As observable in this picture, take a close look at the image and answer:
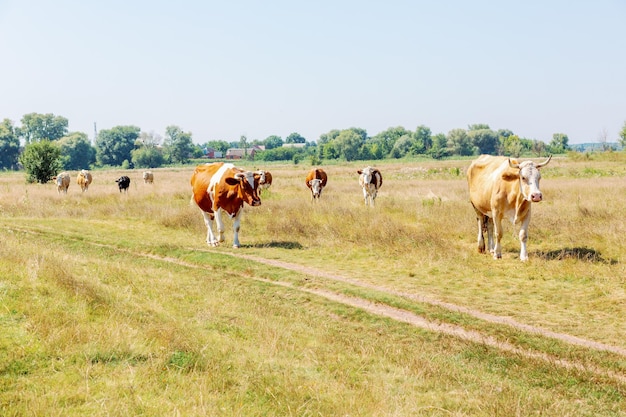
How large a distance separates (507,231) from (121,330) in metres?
13.7

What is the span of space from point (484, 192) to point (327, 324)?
26.4 feet

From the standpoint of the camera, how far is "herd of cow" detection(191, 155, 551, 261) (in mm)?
13711

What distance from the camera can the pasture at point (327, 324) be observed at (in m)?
5.32

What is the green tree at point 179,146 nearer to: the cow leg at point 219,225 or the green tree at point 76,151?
the green tree at point 76,151

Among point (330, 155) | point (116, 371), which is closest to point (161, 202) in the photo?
point (116, 371)

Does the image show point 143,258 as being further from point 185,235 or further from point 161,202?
point 161,202

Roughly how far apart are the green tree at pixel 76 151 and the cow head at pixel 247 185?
115125 mm

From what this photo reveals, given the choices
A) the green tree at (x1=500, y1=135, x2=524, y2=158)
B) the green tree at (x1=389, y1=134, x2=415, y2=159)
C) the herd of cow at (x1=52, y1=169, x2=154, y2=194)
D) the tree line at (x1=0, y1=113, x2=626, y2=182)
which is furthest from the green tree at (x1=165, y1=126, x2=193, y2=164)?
the herd of cow at (x1=52, y1=169, x2=154, y2=194)

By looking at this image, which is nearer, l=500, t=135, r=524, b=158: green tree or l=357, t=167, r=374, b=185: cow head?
l=357, t=167, r=374, b=185: cow head

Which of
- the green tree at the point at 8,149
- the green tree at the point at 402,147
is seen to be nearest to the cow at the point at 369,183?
the green tree at the point at 8,149

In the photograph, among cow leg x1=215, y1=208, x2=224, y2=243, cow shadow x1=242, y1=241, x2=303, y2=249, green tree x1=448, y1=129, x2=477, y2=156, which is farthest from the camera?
green tree x1=448, y1=129, x2=477, y2=156

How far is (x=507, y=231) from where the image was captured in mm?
17438

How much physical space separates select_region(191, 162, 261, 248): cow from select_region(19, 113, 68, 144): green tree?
13963 cm

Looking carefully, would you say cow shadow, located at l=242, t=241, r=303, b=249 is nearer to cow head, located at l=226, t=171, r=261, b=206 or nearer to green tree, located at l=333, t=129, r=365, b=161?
cow head, located at l=226, t=171, r=261, b=206
